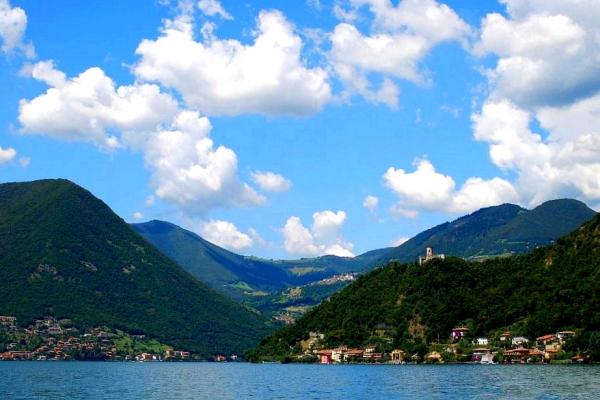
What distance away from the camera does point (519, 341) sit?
188625 millimetres

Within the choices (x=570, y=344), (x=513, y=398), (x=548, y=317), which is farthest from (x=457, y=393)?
(x=548, y=317)

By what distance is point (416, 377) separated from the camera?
13875 centimetres

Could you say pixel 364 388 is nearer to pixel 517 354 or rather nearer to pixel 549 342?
pixel 517 354

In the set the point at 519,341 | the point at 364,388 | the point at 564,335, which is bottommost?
the point at 364,388

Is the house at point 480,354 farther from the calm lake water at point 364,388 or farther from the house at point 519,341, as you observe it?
the calm lake water at point 364,388

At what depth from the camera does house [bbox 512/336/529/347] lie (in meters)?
187

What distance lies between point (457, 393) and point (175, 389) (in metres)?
45.6

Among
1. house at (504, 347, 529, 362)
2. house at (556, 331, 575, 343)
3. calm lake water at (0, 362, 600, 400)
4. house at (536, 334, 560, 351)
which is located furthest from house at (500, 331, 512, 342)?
calm lake water at (0, 362, 600, 400)

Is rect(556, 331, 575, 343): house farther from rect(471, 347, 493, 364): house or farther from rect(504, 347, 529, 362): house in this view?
rect(471, 347, 493, 364): house

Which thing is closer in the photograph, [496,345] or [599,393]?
[599,393]

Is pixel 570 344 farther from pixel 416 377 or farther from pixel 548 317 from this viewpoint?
pixel 416 377

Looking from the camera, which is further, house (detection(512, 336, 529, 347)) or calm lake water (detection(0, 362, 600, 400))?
house (detection(512, 336, 529, 347))

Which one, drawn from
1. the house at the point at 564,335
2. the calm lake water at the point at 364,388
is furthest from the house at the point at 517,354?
the calm lake water at the point at 364,388

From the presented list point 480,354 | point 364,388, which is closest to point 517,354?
point 480,354
